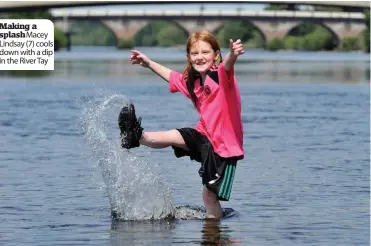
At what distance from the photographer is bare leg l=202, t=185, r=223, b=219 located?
8188mm

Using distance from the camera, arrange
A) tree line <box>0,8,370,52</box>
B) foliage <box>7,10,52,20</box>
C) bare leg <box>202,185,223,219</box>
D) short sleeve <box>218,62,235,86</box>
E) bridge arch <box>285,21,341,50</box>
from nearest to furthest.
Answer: short sleeve <box>218,62,235,86</box> → bare leg <box>202,185,223,219</box> → foliage <box>7,10,52,20</box> → tree line <box>0,8,370,52</box> → bridge arch <box>285,21,341,50</box>

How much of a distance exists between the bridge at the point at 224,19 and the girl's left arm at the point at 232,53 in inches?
3472

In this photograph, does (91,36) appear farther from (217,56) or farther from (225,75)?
(225,75)

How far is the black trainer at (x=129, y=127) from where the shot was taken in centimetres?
788

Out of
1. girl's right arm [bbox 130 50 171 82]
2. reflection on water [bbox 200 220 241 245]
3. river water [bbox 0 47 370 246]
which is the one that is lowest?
reflection on water [bbox 200 220 241 245]

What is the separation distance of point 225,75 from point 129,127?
0.70 m

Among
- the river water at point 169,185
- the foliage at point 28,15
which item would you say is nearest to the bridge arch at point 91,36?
the foliage at point 28,15

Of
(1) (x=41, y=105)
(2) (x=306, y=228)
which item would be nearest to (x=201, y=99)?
(2) (x=306, y=228)

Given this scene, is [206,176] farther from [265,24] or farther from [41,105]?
[265,24]

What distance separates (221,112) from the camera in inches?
311

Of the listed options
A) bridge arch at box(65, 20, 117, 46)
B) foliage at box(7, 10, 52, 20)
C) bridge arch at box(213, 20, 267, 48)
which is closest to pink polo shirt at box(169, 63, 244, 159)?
foliage at box(7, 10, 52, 20)

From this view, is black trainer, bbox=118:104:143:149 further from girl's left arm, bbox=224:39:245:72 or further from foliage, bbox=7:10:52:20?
foliage, bbox=7:10:52:20

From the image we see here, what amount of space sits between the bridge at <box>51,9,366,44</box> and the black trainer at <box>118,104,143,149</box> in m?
88.0

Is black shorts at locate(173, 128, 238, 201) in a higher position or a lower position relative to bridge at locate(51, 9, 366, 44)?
lower
